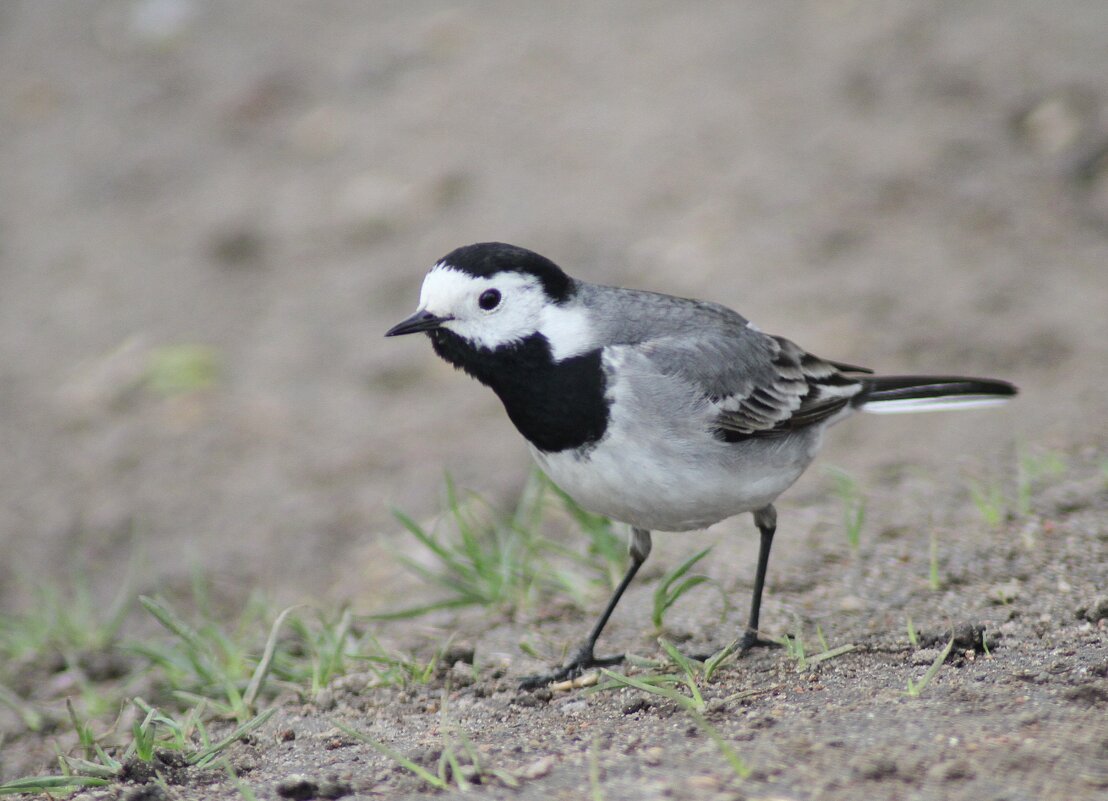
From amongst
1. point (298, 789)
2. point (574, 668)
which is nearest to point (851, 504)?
point (574, 668)

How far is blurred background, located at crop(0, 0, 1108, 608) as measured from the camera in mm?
6488

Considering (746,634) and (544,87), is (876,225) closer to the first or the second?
(544,87)

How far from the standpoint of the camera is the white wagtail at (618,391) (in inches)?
151

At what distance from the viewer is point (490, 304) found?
4.00 m

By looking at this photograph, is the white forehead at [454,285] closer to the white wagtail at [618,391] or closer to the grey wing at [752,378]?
the white wagtail at [618,391]

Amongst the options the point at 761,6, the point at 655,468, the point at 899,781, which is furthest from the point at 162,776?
the point at 761,6

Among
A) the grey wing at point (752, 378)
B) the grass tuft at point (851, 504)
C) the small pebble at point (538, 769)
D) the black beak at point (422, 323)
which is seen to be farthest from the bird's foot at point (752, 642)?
the black beak at point (422, 323)

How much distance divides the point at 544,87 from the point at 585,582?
565 cm

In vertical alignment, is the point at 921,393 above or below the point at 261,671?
above

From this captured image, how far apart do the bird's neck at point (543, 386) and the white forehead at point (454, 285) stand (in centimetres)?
11

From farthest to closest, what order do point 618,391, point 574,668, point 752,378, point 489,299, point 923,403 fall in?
point 923,403 < point 752,378 < point 574,668 < point 489,299 < point 618,391

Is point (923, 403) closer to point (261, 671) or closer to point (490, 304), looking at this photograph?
point (490, 304)

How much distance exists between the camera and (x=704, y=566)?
198 inches

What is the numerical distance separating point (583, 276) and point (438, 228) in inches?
50.5
